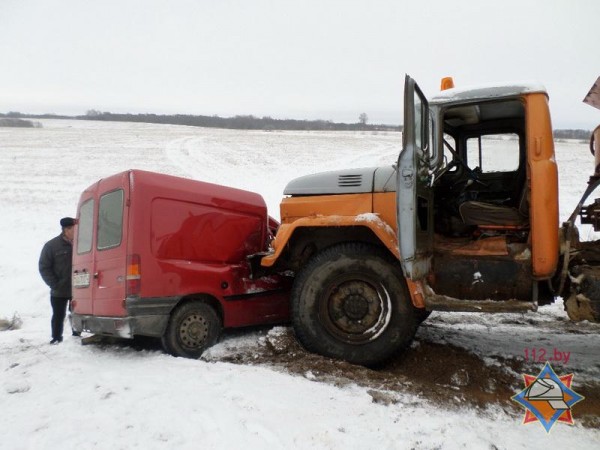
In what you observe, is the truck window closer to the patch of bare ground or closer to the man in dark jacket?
the patch of bare ground

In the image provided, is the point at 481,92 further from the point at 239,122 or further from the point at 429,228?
the point at 239,122

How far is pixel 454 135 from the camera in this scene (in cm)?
485

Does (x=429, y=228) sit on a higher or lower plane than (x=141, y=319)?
higher

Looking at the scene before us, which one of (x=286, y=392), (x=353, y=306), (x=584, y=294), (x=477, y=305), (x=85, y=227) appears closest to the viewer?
(x=286, y=392)

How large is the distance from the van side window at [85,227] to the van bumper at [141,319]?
1.00 meters

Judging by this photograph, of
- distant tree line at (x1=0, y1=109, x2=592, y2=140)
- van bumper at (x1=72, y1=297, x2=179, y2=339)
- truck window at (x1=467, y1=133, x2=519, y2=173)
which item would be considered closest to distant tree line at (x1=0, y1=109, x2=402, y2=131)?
distant tree line at (x1=0, y1=109, x2=592, y2=140)

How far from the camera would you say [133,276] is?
4270 mm

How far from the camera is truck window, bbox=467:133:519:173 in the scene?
4785 mm

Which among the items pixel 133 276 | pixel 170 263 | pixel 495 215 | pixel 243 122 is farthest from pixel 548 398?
pixel 243 122

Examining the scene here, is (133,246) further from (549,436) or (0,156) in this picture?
(0,156)

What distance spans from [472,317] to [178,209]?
3958 mm

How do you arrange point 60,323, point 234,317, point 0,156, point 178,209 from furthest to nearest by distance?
1. point 0,156
2. point 60,323
3. point 234,317
4. point 178,209

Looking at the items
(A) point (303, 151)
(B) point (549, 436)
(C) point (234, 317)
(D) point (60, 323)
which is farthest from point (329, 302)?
(A) point (303, 151)

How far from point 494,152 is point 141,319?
3.98 m
